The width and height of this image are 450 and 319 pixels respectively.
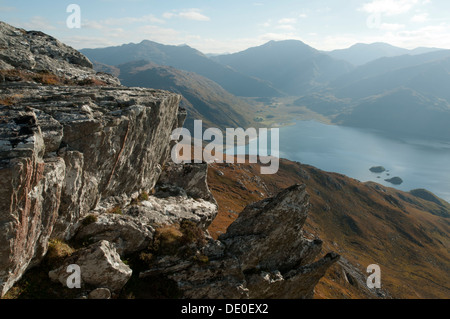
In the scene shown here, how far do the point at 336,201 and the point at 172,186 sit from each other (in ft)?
446

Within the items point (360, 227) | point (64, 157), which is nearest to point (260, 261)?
point (64, 157)

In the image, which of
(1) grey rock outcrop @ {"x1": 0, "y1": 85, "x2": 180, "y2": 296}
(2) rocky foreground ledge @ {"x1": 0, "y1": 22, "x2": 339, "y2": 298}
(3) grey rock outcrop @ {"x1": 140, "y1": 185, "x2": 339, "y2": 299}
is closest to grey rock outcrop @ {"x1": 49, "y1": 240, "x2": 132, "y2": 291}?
(2) rocky foreground ledge @ {"x1": 0, "y1": 22, "x2": 339, "y2": 298}

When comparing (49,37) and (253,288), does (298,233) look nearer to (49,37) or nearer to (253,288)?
(253,288)

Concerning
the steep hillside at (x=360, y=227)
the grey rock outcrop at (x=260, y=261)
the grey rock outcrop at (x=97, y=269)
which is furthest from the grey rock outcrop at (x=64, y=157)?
the steep hillside at (x=360, y=227)

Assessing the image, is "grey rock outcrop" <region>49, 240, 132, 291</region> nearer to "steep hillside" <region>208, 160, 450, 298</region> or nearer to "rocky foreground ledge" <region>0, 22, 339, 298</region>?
"rocky foreground ledge" <region>0, 22, 339, 298</region>

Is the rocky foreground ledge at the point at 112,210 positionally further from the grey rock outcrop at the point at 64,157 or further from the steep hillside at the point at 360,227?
Result: the steep hillside at the point at 360,227

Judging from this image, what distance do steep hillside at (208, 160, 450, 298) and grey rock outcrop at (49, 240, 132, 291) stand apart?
46.8 meters

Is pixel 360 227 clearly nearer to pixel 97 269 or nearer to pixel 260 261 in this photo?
pixel 260 261

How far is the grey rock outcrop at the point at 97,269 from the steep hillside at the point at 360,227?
46.8 meters

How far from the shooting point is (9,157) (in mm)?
12109

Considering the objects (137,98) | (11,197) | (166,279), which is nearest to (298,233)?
(166,279)

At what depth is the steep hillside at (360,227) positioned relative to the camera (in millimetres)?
83125

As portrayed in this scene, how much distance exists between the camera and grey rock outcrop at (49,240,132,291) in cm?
1488

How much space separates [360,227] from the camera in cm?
12606
